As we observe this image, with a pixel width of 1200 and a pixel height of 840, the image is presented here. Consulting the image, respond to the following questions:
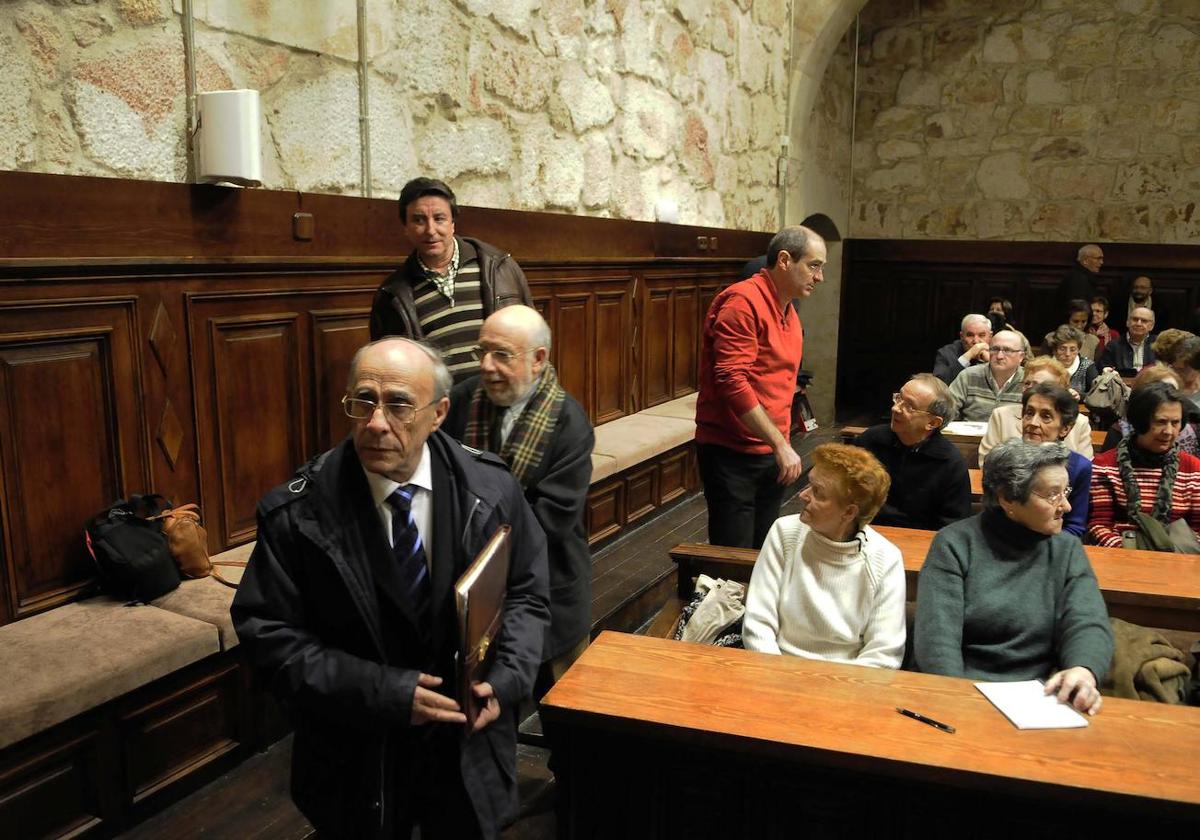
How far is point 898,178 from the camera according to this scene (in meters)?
9.90

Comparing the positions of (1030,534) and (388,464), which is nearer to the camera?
(388,464)

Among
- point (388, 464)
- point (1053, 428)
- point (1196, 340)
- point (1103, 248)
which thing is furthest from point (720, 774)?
point (1103, 248)

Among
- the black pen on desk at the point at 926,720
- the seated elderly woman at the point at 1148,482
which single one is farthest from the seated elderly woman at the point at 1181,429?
the black pen on desk at the point at 926,720

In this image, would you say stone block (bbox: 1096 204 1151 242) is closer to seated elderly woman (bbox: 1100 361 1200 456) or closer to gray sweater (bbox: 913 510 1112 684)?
seated elderly woman (bbox: 1100 361 1200 456)

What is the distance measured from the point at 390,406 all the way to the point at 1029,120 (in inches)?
368

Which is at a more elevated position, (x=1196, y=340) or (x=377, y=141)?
(x=377, y=141)

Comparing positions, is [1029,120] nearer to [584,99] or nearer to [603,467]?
[584,99]

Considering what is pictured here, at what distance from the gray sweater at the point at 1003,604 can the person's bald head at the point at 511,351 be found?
1146 mm

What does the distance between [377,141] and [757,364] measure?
1695 millimetres

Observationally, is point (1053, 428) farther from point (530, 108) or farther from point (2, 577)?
point (2, 577)

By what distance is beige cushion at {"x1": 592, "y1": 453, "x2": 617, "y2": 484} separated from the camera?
446 centimetres

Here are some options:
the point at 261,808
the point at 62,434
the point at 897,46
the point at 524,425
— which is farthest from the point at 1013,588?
the point at 897,46

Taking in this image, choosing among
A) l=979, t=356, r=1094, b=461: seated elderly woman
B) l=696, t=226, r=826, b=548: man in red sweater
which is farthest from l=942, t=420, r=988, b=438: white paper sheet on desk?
l=696, t=226, r=826, b=548: man in red sweater

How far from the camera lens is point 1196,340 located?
Answer: 4637mm
